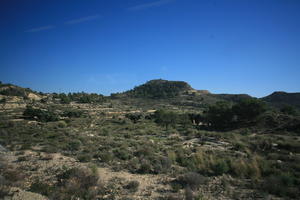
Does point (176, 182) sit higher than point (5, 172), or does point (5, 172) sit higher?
point (5, 172)

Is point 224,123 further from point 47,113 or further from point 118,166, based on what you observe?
point 47,113

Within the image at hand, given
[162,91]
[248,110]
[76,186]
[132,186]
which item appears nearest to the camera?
[76,186]

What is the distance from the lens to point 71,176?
6.99m

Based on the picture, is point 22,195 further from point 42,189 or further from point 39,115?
point 39,115

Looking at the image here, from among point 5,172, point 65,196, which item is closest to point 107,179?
point 65,196

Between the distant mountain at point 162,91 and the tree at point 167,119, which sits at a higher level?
the distant mountain at point 162,91

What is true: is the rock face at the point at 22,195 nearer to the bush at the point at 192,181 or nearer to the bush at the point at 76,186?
the bush at the point at 76,186

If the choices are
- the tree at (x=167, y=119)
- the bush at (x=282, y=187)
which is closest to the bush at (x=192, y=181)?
the bush at (x=282, y=187)

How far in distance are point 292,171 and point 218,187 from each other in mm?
4402

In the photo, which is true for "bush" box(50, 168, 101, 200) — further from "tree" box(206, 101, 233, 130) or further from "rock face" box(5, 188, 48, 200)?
"tree" box(206, 101, 233, 130)

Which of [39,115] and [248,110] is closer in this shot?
[39,115]

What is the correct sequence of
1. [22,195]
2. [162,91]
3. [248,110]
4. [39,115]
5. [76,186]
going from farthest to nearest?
[162,91]
[248,110]
[39,115]
[76,186]
[22,195]

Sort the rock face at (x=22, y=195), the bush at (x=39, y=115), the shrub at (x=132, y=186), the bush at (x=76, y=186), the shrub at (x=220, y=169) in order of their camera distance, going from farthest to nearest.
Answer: the bush at (x=39, y=115)
the shrub at (x=220, y=169)
the shrub at (x=132, y=186)
the bush at (x=76, y=186)
the rock face at (x=22, y=195)

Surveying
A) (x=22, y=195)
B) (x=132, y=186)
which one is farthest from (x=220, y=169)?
(x=22, y=195)
